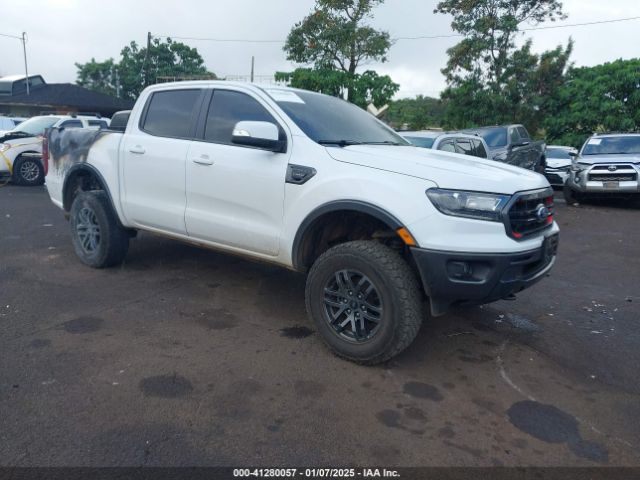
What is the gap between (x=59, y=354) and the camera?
3789 millimetres

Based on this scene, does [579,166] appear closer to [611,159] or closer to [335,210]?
[611,159]

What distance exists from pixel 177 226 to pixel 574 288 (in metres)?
4.18

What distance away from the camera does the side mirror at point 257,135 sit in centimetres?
395

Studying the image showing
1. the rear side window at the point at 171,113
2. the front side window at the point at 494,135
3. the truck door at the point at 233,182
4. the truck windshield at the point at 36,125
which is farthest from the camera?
the truck windshield at the point at 36,125

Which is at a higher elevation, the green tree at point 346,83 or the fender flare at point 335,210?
the green tree at point 346,83

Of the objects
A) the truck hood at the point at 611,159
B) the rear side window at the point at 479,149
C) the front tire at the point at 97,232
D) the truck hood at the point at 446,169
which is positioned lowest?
the front tire at the point at 97,232

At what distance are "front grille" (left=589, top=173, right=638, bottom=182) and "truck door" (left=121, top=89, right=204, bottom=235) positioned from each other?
33.7 feet

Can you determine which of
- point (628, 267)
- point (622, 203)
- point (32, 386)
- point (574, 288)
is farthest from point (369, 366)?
point (622, 203)

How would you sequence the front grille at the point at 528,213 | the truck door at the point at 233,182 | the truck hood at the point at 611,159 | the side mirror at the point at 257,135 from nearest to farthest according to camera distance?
the front grille at the point at 528,213
the side mirror at the point at 257,135
the truck door at the point at 233,182
the truck hood at the point at 611,159

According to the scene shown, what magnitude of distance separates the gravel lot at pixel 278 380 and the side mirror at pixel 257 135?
1462 millimetres

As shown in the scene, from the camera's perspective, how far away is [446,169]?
355 cm

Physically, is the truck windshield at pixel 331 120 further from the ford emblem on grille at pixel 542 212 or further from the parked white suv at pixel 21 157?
the parked white suv at pixel 21 157

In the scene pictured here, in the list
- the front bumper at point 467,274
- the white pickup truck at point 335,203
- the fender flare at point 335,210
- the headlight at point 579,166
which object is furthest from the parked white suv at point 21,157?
the front bumper at point 467,274

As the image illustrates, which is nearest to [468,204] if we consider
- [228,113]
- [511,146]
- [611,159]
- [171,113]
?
[228,113]
